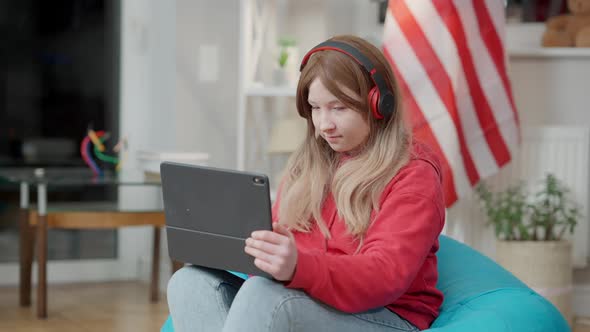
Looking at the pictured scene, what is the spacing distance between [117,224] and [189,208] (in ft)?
6.56

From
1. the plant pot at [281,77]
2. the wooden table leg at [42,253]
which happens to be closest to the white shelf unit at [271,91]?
the plant pot at [281,77]

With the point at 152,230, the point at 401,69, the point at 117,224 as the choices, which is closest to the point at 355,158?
the point at 401,69

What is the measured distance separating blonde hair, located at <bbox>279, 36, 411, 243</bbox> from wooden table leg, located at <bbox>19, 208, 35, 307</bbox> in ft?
6.86

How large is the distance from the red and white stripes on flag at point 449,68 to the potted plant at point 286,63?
57 cm

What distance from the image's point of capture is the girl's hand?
156cm

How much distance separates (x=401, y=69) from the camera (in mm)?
3201

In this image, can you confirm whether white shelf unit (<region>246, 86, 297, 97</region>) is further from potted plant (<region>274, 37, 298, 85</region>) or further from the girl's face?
the girl's face

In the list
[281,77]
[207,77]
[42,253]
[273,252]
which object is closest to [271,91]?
[281,77]

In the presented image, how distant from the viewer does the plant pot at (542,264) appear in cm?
330

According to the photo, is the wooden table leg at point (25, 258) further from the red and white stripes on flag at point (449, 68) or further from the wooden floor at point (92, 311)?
the red and white stripes on flag at point (449, 68)

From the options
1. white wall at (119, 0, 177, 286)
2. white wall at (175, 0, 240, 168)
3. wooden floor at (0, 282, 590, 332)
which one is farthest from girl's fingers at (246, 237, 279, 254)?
white wall at (119, 0, 177, 286)

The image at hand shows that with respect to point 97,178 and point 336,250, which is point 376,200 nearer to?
point 336,250

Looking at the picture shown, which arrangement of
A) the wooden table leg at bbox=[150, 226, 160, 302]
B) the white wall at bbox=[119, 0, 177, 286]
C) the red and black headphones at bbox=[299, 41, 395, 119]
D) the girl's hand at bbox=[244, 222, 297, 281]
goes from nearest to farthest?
the girl's hand at bbox=[244, 222, 297, 281] → the red and black headphones at bbox=[299, 41, 395, 119] → the wooden table leg at bbox=[150, 226, 160, 302] → the white wall at bbox=[119, 0, 177, 286]

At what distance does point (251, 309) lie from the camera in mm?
1611
